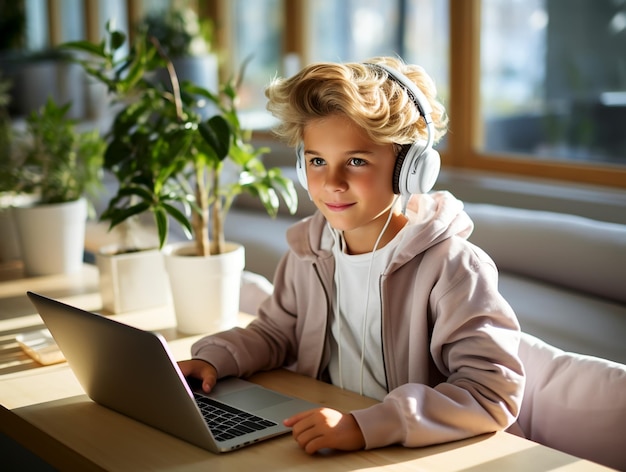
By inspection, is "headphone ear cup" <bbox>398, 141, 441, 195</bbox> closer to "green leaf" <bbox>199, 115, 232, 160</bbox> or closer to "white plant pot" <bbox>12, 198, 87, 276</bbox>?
"green leaf" <bbox>199, 115, 232, 160</bbox>

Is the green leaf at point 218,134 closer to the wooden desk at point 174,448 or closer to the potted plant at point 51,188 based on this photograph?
the wooden desk at point 174,448

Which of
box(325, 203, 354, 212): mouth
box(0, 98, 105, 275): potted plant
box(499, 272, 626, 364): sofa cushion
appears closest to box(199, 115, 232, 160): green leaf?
box(325, 203, 354, 212): mouth

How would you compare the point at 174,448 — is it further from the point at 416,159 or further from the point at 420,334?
the point at 416,159

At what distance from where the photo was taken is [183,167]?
5.67 feet

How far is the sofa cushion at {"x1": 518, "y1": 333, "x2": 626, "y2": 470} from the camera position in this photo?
4.07 ft

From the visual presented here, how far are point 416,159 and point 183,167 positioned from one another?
0.59 meters

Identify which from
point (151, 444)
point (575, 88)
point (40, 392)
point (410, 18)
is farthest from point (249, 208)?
point (151, 444)

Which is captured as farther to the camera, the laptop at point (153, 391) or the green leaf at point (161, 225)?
the green leaf at point (161, 225)

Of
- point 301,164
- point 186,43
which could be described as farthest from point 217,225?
point 186,43

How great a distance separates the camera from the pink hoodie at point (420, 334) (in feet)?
3.70

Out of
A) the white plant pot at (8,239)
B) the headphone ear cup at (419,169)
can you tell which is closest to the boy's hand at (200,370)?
the headphone ear cup at (419,169)

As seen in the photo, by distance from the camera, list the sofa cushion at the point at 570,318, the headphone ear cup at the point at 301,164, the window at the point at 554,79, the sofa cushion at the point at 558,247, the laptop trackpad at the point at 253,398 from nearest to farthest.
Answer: the laptop trackpad at the point at 253,398 → the headphone ear cup at the point at 301,164 → the sofa cushion at the point at 570,318 → the sofa cushion at the point at 558,247 → the window at the point at 554,79

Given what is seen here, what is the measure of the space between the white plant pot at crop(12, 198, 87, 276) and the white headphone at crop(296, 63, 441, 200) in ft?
3.48

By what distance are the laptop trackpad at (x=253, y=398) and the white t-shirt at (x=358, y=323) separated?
0.16 meters
